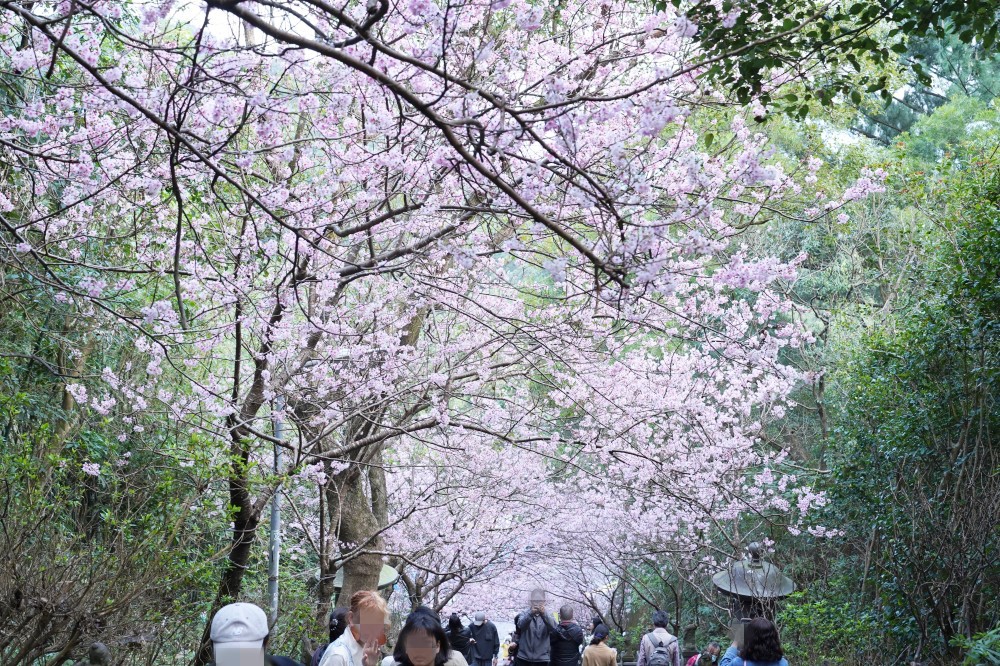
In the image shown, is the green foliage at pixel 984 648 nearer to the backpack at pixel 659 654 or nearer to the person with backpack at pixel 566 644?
the backpack at pixel 659 654

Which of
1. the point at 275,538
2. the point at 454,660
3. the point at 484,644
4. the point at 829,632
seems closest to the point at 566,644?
the point at 829,632

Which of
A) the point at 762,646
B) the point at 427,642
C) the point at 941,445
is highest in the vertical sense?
the point at 941,445

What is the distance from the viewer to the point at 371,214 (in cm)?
679

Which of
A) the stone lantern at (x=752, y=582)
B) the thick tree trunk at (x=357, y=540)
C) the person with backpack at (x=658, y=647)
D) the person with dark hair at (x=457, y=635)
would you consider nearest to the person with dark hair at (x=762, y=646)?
the stone lantern at (x=752, y=582)

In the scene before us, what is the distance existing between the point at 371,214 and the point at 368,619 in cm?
363

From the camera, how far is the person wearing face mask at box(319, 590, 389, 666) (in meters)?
3.76

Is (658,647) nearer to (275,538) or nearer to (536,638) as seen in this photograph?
(536,638)

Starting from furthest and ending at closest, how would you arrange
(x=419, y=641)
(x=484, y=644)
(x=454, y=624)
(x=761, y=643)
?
1. (x=484, y=644)
2. (x=454, y=624)
3. (x=761, y=643)
4. (x=419, y=641)

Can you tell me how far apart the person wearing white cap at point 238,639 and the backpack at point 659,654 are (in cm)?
785

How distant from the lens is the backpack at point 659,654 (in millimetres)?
9750

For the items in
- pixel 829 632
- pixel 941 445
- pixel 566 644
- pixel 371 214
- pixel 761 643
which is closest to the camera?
pixel 761 643

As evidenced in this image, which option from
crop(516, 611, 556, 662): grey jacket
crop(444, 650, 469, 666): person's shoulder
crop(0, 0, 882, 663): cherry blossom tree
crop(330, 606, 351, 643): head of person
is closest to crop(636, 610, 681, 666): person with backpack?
crop(516, 611, 556, 662): grey jacket

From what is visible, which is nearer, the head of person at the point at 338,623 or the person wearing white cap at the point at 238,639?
the person wearing white cap at the point at 238,639

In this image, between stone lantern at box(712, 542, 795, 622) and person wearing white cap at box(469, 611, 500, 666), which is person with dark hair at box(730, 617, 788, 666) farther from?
person wearing white cap at box(469, 611, 500, 666)
